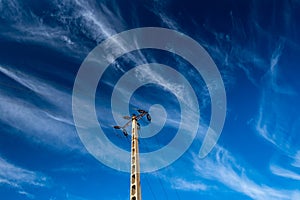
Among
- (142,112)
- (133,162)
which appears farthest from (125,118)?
(133,162)

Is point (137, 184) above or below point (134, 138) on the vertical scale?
below

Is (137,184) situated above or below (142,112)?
below

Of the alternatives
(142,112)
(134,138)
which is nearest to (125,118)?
(142,112)

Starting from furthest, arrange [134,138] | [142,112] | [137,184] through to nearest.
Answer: [142,112]
[134,138]
[137,184]

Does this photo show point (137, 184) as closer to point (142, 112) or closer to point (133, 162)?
point (133, 162)

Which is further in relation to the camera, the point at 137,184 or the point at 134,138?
the point at 134,138

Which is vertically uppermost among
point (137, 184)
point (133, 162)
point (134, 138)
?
point (134, 138)

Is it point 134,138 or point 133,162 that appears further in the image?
point 134,138

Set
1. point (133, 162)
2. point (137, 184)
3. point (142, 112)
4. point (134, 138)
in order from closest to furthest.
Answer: point (137, 184)
point (133, 162)
point (134, 138)
point (142, 112)

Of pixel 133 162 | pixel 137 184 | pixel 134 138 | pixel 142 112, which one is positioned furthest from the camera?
pixel 142 112

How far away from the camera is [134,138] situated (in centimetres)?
2009

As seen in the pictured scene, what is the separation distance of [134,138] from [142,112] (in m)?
3.31

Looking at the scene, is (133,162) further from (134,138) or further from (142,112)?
(142,112)

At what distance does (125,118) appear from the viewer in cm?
2347
